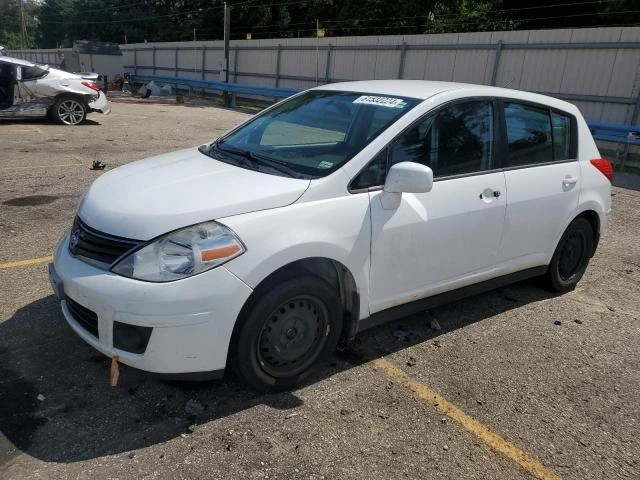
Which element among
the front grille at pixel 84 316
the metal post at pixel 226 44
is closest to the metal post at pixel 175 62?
the metal post at pixel 226 44

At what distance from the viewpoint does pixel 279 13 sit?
144ft

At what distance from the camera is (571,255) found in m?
4.79

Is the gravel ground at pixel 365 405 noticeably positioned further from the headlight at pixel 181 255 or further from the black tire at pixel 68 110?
the black tire at pixel 68 110

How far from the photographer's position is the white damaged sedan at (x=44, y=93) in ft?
39.7

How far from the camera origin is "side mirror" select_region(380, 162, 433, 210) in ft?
10.0

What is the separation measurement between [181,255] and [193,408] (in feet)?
2.85

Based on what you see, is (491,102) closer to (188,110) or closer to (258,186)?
(258,186)

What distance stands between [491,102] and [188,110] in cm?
1879

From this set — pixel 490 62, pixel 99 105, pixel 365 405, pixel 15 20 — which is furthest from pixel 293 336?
pixel 15 20

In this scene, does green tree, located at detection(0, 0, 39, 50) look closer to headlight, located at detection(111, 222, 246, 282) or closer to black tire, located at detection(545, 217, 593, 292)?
black tire, located at detection(545, 217, 593, 292)

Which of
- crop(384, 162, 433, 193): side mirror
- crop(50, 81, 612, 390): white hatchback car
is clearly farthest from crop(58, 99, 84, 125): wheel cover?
crop(384, 162, 433, 193): side mirror

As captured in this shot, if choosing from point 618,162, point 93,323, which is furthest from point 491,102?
point 618,162

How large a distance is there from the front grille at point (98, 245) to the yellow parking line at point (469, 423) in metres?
1.72

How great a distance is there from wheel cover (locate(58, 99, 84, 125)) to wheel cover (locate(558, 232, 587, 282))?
12.3 m
